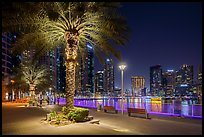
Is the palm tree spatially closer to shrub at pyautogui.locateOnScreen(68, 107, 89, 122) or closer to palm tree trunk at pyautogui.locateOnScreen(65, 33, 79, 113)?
palm tree trunk at pyautogui.locateOnScreen(65, 33, 79, 113)

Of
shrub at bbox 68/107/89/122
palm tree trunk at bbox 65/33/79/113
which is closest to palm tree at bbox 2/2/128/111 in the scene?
palm tree trunk at bbox 65/33/79/113

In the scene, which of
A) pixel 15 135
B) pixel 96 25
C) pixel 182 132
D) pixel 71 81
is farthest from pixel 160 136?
pixel 96 25

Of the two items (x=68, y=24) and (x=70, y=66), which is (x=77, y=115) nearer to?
(x=70, y=66)

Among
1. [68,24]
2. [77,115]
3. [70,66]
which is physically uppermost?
[68,24]

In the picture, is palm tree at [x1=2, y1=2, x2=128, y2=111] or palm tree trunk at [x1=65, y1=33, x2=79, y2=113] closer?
palm tree at [x1=2, y1=2, x2=128, y2=111]

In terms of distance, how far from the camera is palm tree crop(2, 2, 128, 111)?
16.2 metres

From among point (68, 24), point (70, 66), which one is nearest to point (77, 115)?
point (70, 66)

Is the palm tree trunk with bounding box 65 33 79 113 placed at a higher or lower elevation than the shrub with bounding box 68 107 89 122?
higher

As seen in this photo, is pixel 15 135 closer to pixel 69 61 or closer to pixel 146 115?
pixel 69 61

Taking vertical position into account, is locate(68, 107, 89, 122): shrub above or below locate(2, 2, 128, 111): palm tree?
below

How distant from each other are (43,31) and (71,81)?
12.5ft

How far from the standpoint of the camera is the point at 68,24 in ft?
57.8

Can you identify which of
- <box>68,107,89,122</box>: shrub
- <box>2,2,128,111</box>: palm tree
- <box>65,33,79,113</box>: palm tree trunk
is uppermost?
<box>2,2,128,111</box>: palm tree

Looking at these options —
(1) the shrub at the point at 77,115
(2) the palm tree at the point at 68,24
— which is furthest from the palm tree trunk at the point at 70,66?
(1) the shrub at the point at 77,115
